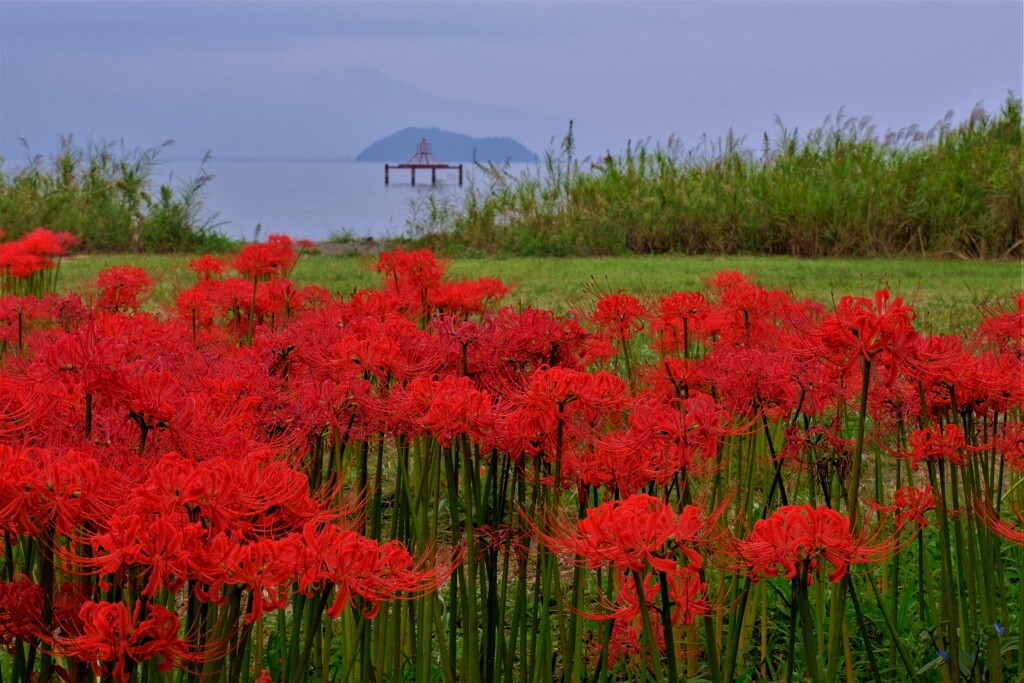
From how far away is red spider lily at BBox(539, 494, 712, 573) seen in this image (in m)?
1.21

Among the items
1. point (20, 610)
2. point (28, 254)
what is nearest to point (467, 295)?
point (20, 610)

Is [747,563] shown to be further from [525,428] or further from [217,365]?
[217,365]

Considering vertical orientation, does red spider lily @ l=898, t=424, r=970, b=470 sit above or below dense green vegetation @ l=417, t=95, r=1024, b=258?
below

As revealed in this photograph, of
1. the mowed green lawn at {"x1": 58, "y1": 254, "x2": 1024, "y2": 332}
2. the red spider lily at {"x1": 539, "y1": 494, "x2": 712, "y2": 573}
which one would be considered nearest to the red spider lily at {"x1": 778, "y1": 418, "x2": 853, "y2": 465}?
the red spider lily at {"x1": 539, "y1": 494, "x2": 712, "y2": 573}

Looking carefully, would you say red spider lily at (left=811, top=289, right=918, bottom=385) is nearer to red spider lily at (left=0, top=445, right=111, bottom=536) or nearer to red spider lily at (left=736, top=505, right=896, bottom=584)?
red spider lily at (left=736, top=505, right=896, bottom=584)

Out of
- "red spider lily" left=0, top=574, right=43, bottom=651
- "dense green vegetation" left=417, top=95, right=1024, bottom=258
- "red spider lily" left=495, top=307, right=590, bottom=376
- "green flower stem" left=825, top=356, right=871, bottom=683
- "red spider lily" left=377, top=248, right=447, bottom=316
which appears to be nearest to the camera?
"red spider lily" left=0, top=574, right=43, bottom=651

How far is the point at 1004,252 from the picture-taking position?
12.4m

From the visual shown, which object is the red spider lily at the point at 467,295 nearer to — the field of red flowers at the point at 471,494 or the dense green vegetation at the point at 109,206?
the field of red flowers at the point at 471,494

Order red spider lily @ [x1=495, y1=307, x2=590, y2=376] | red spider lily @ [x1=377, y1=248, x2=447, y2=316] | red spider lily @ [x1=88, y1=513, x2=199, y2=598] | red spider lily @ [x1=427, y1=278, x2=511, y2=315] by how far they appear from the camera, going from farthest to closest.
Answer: red spider lily @ [x1=377, y1=248, x2=447, y2=316] < red spider lily @ [x1=427, y1=278, x2=511, y2=315] < red spider lily @ [x1=495, y1=307, x2=590, y2=376] < red spider lily @ [x1=88, y1=513, x2=199, y2=598]

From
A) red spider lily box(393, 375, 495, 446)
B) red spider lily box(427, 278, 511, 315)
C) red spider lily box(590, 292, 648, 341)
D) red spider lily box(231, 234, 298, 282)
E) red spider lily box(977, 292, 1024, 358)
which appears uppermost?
red spider lily box(231, 234, 298, 282)

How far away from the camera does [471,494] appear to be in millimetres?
2025

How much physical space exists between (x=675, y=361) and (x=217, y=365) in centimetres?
100

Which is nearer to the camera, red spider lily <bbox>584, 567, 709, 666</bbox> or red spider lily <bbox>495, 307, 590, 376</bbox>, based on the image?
red spider lily <bbox>584, 567, 709, 666</bbox>

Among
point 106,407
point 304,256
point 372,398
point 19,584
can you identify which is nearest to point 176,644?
point 19,584
